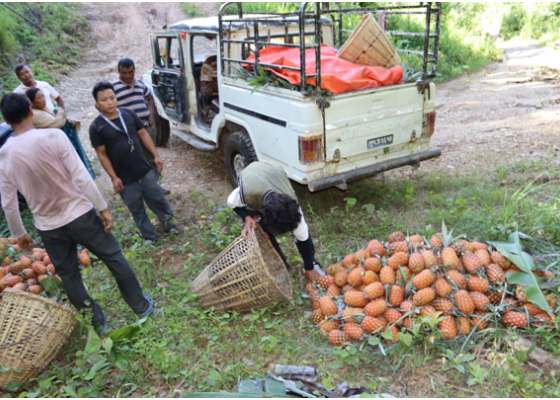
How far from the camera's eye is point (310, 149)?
446 cm

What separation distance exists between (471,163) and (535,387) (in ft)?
13.9

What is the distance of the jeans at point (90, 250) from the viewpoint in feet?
10.6

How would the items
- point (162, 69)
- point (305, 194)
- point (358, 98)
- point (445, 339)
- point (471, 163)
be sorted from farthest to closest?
1. point (162, 69)
2. point (471, 163)
3. point (305, 194)
4. point (358, 98)
5. point (445, 339)

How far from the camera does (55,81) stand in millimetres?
12219


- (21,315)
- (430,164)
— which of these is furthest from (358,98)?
(21,315)

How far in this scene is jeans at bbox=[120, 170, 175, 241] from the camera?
460 centimetres

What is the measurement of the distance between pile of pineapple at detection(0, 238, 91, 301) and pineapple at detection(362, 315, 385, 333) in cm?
297

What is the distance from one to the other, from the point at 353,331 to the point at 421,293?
0.55 metres

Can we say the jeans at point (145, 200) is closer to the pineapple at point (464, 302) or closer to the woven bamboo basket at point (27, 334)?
the woven bamboo basket at point (27, 334)

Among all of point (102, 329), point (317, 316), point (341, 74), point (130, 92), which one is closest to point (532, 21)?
point (341, 74)

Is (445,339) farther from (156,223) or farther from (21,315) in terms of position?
(156,223)

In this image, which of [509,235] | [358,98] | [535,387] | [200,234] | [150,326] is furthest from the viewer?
[200,234]

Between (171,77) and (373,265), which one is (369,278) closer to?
(373,265)

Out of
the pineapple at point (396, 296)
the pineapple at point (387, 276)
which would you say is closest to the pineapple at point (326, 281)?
the pineapple at point (387, 276)
